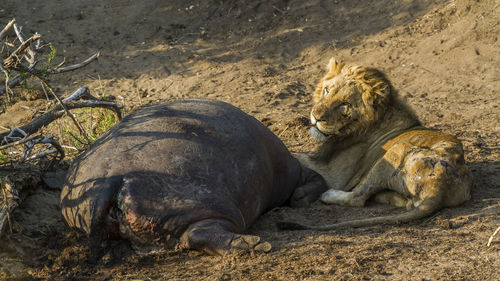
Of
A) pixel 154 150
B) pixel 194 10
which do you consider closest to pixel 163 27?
pixel 194 10

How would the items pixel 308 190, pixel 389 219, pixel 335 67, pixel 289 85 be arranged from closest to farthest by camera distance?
pixel 389 219 < pixel 308 190 < pixel 335 67 < pixel 289 85

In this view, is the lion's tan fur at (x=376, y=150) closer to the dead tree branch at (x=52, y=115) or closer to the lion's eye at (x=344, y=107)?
the lion's eye at (x=344, y=107)

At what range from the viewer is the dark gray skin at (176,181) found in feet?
12.2

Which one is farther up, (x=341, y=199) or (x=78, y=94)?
(x=78, y=94)

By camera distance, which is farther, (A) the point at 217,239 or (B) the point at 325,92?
(B) the point at 325,92

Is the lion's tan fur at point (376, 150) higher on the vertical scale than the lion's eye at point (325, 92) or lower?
lower

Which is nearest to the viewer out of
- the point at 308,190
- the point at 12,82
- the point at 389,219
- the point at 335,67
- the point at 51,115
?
the point at 12,82

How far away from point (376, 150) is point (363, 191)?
0.51 metres

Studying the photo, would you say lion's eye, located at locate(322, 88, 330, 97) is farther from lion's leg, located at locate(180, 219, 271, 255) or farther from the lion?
lion's leg, located at locate(180, 219, 271, 255)

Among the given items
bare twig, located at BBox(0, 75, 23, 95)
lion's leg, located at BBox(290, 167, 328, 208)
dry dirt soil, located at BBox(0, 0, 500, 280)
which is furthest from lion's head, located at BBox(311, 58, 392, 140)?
bare twig, located at BBox(0, 75, 23, 95)

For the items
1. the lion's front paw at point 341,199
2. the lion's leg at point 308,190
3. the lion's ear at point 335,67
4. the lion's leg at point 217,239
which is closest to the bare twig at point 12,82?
the lion's leg at point 217,239

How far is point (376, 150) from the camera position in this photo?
5.49 metres

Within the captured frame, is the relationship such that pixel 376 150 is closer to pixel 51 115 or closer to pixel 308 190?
pixel 308 190

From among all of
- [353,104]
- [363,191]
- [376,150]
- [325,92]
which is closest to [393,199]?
[363,191]
